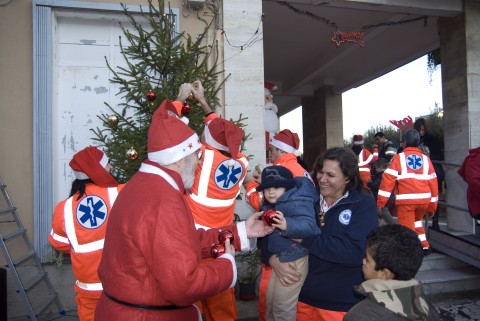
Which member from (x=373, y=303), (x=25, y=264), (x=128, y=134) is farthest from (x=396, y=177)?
(x=25, y=264)

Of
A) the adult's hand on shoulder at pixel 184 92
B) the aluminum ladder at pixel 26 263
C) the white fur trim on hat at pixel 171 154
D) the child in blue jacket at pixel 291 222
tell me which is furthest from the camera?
the aluminum ladder at pixel 26 263

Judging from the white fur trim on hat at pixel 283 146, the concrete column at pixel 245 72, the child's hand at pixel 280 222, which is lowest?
the child's hand at pixel 280 222

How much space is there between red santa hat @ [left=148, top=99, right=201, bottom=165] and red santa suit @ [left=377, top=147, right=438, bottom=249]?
452 cm

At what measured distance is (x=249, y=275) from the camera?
548cm

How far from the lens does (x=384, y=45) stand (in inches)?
422

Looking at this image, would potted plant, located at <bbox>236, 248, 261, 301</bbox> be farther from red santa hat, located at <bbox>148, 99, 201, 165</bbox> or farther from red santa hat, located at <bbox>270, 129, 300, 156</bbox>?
red santa hat, located at <bbox>148, 99, 201, 165</bbox>

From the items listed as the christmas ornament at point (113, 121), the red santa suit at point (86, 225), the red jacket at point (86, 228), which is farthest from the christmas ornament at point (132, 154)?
the red jacket at point (86, 228)

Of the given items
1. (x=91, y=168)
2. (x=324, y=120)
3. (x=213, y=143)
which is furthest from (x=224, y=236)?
(x=324, y=120)

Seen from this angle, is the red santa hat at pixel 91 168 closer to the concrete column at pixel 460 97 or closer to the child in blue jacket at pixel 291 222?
the child in blue jacket at pixel 291 222

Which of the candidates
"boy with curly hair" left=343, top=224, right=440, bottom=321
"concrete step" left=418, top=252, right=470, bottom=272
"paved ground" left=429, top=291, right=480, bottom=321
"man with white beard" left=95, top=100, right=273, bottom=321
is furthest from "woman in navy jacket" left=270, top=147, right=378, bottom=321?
"concrete step" left=418, top=252, right=470, bottom=272

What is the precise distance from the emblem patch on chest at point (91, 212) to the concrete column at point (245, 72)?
8.75ft

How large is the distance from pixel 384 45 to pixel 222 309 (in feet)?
30.4

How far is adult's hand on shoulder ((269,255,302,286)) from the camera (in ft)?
8.90

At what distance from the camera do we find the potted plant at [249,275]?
17.6ft
